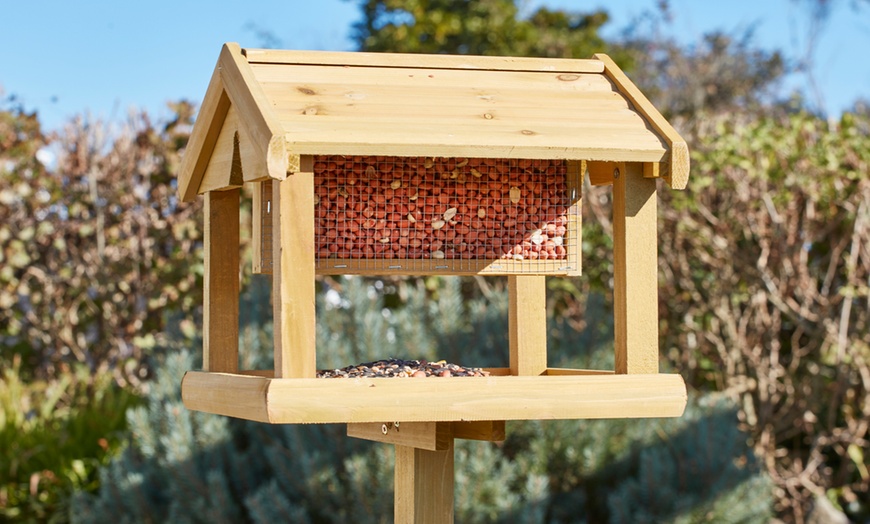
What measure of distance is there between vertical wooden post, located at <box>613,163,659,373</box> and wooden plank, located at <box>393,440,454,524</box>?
446 millimetres

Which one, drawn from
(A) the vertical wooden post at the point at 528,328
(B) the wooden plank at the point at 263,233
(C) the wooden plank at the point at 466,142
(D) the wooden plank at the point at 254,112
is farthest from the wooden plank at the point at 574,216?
(D) the wooden plank at the point at 254,112

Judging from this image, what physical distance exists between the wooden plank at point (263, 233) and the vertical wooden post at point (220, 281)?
55 mm

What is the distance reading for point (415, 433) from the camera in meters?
2.23

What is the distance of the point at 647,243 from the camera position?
2.19 metres

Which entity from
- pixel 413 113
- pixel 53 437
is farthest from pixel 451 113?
pixel 53 437

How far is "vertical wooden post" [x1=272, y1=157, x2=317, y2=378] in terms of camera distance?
193 centimetres

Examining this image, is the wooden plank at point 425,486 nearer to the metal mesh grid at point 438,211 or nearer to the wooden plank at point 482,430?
the wooden plank at point 482,430

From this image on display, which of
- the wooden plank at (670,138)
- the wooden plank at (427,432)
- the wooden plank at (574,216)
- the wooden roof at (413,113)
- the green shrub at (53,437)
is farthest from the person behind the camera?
the green shrub at (53,437)

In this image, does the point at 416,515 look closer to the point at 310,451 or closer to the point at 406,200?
the point at 406,200

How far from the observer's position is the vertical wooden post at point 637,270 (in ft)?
7.17

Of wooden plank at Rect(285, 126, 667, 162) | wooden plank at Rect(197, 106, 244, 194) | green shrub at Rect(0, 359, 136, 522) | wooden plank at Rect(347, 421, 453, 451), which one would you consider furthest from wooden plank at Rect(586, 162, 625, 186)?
green shrub at Rect(0, 359, 136, 522)

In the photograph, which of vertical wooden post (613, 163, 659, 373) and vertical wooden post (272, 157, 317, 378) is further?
vertical wooden post (613, 163, 659, 373)

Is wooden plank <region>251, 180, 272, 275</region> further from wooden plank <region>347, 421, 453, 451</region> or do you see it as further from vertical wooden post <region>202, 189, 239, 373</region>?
wooden plank <region>347, 421, 453, 451</region>

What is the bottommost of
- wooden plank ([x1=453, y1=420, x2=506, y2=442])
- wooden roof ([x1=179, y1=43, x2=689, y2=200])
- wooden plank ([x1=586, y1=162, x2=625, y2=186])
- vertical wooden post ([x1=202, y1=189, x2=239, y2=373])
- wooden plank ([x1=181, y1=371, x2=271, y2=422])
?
wooden plank ([x1=453, y1=420, x2=506, y2=442])
